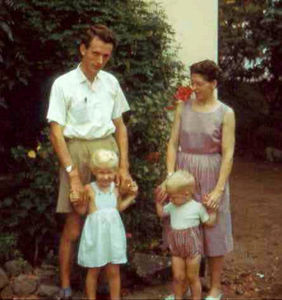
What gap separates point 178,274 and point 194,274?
0.11 m

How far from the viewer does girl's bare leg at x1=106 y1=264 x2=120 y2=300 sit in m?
5.38

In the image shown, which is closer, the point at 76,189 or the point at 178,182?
the point at 76,189

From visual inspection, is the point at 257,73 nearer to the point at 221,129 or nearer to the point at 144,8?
the point at 144,8

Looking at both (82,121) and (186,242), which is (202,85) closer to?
(82,121)

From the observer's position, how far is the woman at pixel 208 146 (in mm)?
5336

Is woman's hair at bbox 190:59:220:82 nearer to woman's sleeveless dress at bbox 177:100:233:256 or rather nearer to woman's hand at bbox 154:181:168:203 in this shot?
woman's sleeveless dress at bbox 177:100:233:256

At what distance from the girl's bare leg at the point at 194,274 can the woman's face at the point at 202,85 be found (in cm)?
111

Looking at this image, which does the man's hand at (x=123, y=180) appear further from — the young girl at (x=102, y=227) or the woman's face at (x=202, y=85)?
the woman's face at (x=202, y=85)

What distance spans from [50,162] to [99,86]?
3.37ft

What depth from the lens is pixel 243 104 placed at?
1364 cm

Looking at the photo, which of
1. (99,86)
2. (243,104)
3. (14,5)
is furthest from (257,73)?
(99,86)

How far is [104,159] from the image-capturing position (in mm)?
5102

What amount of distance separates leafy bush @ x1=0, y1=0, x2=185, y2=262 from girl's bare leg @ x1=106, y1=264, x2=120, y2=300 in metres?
0.88

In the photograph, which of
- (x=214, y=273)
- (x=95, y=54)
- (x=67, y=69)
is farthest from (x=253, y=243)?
(x=95, y=54)
